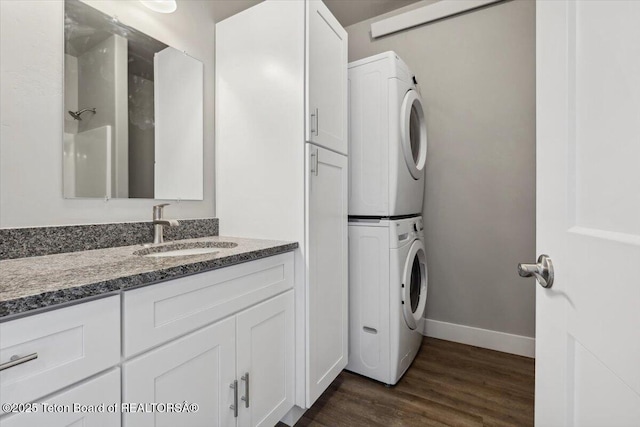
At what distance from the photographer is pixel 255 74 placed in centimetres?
156

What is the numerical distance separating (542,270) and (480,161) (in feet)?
6.21

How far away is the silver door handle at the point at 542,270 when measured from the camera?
63cm

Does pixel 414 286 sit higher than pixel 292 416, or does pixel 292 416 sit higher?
pixel 414 286

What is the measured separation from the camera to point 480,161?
2.30 metres

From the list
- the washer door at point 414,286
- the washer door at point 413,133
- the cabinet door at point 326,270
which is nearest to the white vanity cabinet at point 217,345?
the cabinet door at point 326,270

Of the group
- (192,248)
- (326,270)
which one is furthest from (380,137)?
(192,248)

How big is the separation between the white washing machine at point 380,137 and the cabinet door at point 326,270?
0.17 m

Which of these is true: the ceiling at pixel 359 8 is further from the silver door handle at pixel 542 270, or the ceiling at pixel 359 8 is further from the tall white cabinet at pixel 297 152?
the silver door handle at pixel 542 270

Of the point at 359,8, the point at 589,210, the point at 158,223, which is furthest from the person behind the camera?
→ the point at 359,8

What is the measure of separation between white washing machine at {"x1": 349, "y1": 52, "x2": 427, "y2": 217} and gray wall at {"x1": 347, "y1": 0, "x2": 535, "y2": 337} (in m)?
0.61

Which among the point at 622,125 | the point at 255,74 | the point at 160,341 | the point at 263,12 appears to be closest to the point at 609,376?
the point at 622,125

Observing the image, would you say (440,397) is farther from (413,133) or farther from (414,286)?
(413,133)

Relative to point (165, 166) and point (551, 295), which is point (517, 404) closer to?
point (551, 295)

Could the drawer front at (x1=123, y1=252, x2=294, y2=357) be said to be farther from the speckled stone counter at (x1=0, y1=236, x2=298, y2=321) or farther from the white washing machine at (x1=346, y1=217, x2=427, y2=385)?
the white washing machine at (x1=346, y1=217, x2=427, y2=385)
